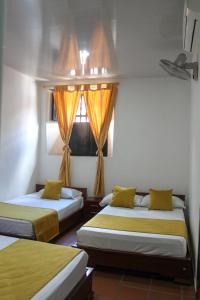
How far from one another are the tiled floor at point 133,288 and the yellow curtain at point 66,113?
2497 millimetres

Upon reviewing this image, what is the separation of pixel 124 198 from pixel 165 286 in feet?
5.54

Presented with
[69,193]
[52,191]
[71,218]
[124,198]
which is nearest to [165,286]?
[124,198]

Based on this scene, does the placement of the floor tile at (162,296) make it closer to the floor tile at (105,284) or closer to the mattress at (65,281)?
the floor tile at (105,284)

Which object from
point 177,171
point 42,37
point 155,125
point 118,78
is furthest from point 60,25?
point 177,171

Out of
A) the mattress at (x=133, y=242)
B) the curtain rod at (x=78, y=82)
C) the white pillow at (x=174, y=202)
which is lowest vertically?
the mattress at (x=133, y=242)

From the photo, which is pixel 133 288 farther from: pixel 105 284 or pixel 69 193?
pixel 69 193

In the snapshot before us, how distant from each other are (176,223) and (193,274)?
2.26 ft

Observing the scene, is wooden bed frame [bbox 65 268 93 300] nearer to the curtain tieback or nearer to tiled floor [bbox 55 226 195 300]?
tiled floor [bbox 55 226 195 300]

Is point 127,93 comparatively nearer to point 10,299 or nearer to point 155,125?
point 155,125

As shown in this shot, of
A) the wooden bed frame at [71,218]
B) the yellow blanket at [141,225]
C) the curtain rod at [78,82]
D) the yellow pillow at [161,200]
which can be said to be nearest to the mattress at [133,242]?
the yellow blanket at [141,225]

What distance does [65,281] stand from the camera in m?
1.98

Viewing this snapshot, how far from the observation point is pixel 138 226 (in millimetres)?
3262

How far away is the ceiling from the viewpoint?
2.52 meters

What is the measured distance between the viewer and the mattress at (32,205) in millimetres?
3389
